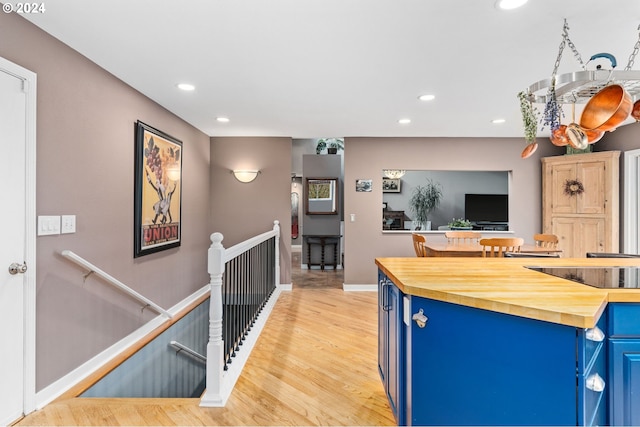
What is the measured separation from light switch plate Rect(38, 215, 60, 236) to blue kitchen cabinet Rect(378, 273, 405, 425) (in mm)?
2144

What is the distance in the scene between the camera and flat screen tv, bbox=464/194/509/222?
7.30 meters

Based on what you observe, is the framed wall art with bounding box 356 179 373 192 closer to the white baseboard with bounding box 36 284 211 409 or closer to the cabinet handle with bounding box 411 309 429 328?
the white baseboard with bounding box 36 284 211 409

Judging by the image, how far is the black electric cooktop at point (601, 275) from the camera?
1.49 m

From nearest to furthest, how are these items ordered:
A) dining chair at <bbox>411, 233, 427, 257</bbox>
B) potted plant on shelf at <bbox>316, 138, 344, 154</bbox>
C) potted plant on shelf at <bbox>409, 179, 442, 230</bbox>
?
dining chair at <bbox>411, 233, 427, 257</bbox> → potted plant on shelf at <bbox>316, 138, 344, 154</bbox> → potted plant on shelf at <bbox>409, 179, 442, 230</bbox>

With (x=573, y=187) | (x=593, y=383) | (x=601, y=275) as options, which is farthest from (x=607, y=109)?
(x=573, y=187)

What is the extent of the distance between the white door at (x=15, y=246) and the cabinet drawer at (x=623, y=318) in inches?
116

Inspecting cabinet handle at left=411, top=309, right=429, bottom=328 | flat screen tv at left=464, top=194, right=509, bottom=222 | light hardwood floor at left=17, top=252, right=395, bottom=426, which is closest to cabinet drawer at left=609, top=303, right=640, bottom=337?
cabinet handle at left=411, top=309, right=429, bottom=328

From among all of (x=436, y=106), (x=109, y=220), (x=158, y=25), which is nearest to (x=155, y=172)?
(x=109, y=220)

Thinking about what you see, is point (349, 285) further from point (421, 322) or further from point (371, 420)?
point (421, 322)

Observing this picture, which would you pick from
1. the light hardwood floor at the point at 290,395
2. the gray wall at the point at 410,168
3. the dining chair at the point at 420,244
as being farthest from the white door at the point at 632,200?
the light hardwood floor at the point at 290,395

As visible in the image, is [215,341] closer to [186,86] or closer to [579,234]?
[186,86]

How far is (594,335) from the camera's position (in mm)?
1235

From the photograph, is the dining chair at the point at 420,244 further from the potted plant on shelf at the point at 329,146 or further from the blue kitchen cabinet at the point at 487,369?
the potted plant on shelf at the point at 329,146

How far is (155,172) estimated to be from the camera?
3.39 metres
